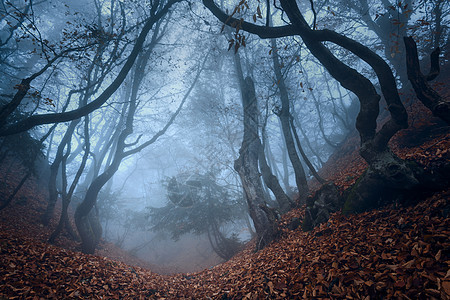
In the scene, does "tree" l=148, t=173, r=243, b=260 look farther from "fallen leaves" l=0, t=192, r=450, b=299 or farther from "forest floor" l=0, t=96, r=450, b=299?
"fallen leaves" l=0, t=192, r=450, b=299

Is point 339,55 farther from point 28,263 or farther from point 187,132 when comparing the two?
point 28,263

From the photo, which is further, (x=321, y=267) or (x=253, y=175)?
(x=253, y=175)

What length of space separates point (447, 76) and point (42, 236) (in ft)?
72.7

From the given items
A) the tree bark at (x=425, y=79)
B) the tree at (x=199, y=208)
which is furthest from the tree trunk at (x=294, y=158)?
the tree at (x=199, y=208)

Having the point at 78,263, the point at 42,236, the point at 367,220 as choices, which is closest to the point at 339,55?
the point at 367,220

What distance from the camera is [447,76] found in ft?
34.8

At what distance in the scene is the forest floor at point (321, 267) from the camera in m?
2.36

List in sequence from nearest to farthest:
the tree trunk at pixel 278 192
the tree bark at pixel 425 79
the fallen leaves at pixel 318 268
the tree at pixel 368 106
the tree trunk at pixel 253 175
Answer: the fallen leaves at pixel 318 268, the tree bark at pixel 425 79, the tree at pixel 368 106, the tree trunk at pixel 253 175, the tree trunk at pixel 278 192

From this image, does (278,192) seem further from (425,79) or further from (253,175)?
(425,79)

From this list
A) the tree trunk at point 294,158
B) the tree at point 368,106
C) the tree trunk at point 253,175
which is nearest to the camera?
the tree at point 368,106

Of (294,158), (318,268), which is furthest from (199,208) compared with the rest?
(318,268)

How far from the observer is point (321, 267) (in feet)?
10.5

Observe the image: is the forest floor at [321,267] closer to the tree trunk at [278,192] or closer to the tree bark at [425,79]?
the tree bark at [425,79]

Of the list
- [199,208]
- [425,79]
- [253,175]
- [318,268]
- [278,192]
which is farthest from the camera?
[199,208]
